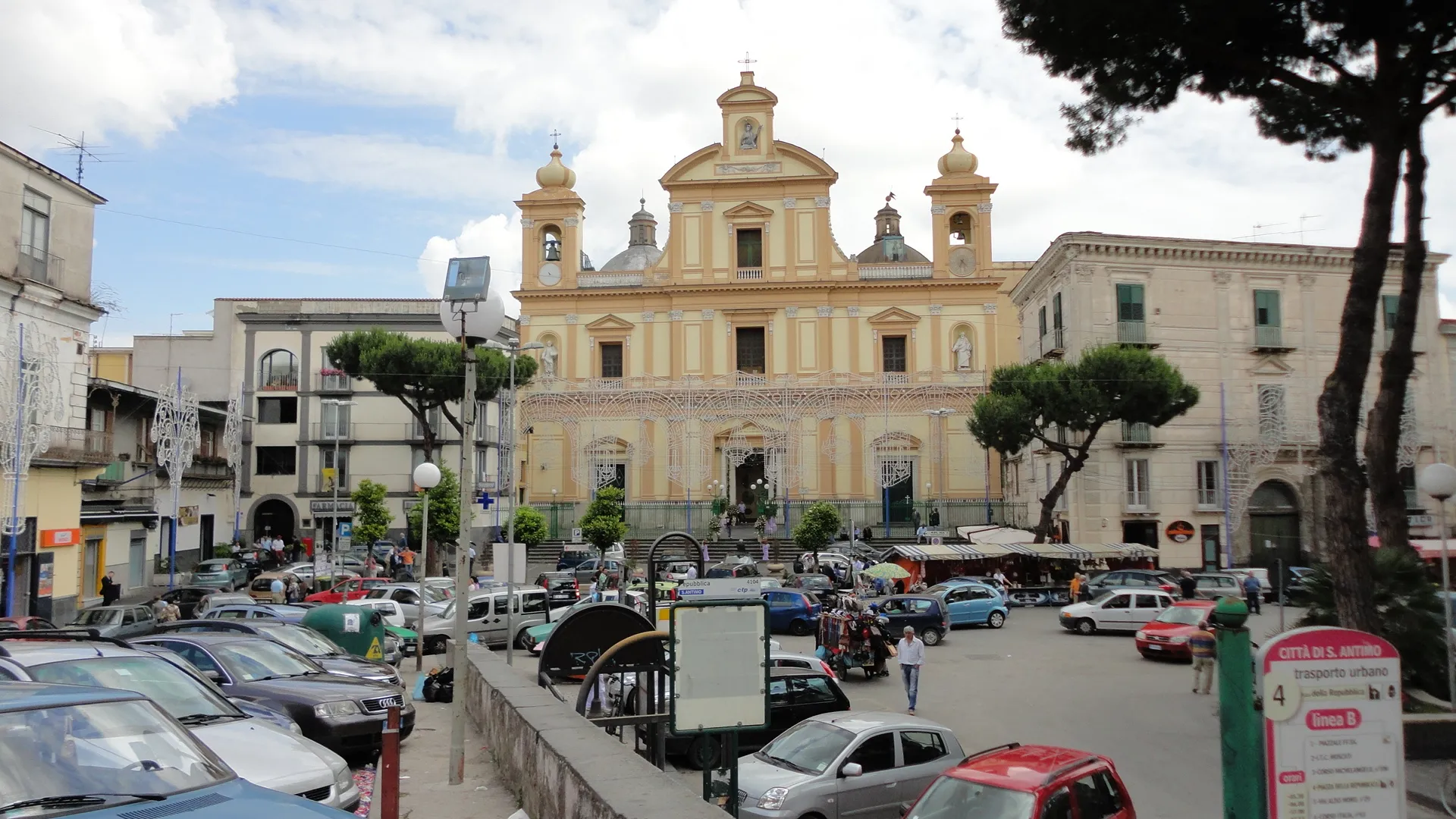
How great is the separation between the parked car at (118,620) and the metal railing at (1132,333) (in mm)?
30349

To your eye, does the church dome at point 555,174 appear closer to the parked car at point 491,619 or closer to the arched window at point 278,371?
the arched window at point 278,371

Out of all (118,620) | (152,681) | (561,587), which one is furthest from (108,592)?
(152,681)

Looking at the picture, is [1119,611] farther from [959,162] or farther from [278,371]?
[278,371]

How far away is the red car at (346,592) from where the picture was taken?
25.9 metres

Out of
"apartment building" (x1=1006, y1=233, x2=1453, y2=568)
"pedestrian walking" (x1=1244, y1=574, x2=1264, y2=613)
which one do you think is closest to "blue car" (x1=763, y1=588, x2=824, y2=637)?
"pedestrian walking" (x1=1244, y1=574, x2=1264, y2=613)

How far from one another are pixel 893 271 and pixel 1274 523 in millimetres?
19892

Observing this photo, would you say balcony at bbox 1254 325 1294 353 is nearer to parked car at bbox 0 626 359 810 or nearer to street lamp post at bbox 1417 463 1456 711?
street lamp post at bbox 1417 463 1456 711

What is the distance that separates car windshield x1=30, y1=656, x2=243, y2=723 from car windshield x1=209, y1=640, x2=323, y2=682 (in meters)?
2.39

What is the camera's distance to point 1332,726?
20.8 feet

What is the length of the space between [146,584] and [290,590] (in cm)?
1033

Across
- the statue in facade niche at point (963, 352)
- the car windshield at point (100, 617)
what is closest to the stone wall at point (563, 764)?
the car windshield at point (100, 617)

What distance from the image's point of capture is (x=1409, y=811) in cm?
1059

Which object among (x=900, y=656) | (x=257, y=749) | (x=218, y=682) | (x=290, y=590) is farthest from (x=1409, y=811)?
(x=290, y=590)

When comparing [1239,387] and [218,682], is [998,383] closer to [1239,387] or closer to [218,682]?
[1239,387]
